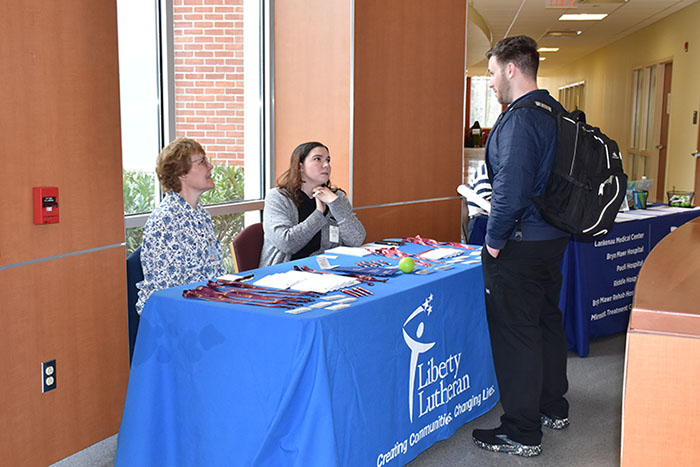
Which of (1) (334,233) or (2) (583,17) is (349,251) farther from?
(2) (583,17)

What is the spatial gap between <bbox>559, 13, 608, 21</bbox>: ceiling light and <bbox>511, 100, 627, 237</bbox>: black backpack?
8909 millimetres

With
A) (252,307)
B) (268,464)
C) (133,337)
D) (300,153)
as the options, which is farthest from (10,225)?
(300,153)

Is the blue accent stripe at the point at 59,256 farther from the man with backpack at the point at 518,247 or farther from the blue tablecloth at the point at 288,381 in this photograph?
the man with backpack at the point at 518,247

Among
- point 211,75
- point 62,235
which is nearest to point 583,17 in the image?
point 211,75

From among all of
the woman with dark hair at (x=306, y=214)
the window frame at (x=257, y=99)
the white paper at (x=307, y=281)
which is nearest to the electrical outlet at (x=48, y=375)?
the white paper at (x=307, y=281)

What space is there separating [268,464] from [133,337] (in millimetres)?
1133

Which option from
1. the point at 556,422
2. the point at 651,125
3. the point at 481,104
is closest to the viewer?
the point at 556,422

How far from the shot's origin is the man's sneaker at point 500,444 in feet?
9.55

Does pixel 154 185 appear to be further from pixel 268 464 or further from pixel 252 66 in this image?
pixel 268 464

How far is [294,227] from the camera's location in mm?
3496

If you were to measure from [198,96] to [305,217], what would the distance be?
115 centimetres

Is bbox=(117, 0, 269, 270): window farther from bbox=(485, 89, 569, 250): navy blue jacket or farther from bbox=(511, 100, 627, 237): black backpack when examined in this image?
bbox=(511, 100, 627, 237): black backpack

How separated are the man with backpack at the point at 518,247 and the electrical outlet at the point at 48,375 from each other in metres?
1.78

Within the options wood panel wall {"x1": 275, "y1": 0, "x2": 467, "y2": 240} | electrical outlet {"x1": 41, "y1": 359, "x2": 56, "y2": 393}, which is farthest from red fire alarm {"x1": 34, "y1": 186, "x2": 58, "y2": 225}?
wood panel wall {"x1": 275, "y1": 0, "x2": 467, "y2": 240}
